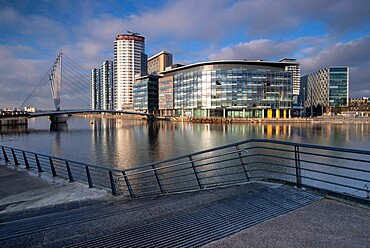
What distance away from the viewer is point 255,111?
93.9m

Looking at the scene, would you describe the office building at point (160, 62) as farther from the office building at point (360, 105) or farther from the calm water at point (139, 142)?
the office building at point (360, 105)

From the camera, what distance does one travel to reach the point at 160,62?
527ft

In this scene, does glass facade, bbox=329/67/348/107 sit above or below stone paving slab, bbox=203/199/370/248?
above

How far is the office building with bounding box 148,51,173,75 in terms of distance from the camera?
523 ft

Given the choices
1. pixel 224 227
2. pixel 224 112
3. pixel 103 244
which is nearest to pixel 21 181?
Answer: pixel 103 244

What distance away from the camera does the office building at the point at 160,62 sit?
523 feet

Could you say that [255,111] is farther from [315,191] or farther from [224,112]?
[315,191]

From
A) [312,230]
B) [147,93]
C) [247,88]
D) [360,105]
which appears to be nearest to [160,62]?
[147,93]

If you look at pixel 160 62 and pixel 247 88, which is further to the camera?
pixel 160 62

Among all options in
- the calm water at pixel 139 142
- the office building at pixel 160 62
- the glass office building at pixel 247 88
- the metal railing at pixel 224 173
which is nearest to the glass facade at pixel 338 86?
the glass office building at pixel 247 88

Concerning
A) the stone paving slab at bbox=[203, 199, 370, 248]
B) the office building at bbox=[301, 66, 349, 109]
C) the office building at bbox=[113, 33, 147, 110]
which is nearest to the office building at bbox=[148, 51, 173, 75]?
the office building at bbox=[113, 33, 147, 110]

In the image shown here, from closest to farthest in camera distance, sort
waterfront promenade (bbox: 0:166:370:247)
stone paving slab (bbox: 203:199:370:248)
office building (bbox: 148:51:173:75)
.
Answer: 1. stone paving slab (bbox: 203:199:370:248)
2. waterfront promenade (bbox: 0:166:370:247)
3. office building (bbox: 148:51:173:75)

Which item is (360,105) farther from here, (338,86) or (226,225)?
(226,225)

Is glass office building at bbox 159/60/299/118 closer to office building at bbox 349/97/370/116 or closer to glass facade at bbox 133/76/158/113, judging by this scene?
glass facade at bbox 133/76/158/113
